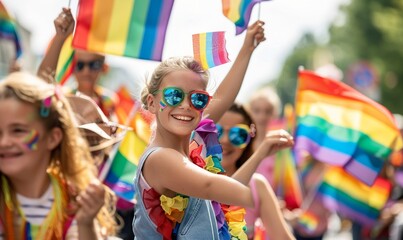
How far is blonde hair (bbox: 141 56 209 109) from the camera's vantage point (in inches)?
209

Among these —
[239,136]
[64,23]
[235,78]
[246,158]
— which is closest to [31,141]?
→ [235,78]

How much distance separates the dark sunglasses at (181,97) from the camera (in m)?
5.19

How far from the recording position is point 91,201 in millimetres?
4547

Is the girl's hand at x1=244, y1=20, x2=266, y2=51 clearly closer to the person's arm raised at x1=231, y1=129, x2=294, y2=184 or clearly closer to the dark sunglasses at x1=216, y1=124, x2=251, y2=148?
the dark sunglasses at x1=216, y1=124, x2=251, y2=148

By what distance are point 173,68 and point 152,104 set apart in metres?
0.21

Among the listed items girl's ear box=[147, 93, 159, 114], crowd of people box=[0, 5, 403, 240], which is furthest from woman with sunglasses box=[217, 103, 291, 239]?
girl's ear box=[147, 93, 159, 114]

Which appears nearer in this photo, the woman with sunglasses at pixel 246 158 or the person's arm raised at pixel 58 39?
the woman with sunglasses at pixel 246 158

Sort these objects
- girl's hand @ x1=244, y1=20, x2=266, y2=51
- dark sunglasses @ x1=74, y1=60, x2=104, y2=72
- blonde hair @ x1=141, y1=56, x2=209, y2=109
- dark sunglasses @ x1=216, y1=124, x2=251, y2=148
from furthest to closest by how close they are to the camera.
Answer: dark sunglasses @ x1=74, y1=60, x2=104, y2=72 → dark sunglasses @ x1=216, y1=124, x2=251, y2=148 → girl's hand @ x1=244, y1=20, x2=266, y2=51 → blonde hair @ x1=141, y1=56, x2=209, y2=109

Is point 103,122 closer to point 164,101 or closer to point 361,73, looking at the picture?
point 164,101

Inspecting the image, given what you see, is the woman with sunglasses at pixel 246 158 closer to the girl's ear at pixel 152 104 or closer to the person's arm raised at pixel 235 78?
the person's arm raised at pixel 235 78

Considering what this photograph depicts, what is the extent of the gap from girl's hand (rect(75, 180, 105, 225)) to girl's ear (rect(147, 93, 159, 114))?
85 centimetres

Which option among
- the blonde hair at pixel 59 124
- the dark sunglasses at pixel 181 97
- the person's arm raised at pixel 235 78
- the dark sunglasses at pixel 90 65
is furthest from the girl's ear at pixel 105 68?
the dark sunglasses at pixel 181 97

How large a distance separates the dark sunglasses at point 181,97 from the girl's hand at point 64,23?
1.46m

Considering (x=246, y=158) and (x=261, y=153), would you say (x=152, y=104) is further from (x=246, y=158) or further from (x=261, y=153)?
(x=246, y=158)
